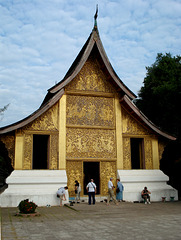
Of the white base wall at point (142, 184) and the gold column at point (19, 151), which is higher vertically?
the gold column at point (19, 151)

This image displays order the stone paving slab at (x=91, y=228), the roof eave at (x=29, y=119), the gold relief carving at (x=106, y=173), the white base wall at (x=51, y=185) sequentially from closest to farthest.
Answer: the stone paving slab at (x=91, y=228), the white base wall at (x=51, y=185), the roof eave at (x=29, y=119), the gold relief carving at (x=106, y=173)

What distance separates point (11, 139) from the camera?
504 inches

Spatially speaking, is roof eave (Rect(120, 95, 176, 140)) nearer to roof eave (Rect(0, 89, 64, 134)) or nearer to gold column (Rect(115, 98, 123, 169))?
gold column (Rect(115, 98, 123, 169))

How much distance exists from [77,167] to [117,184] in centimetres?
216

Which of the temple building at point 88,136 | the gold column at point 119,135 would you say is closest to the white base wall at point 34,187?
the temple building at point 88,136

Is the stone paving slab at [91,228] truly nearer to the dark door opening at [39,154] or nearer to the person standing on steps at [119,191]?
the person standing on steps at [119,191]

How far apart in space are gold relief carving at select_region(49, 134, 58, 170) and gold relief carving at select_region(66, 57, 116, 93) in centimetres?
275

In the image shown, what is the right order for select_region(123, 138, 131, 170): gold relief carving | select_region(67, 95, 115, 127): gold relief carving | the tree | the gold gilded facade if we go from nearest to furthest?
the gold gilded facade < select_region(67, 95, 115, 127): gold relief carving < select_region(123, 138, 131, 170): gold relief carving < the tree

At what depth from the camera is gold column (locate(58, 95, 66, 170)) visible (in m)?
13.3

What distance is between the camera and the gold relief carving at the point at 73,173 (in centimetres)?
1335

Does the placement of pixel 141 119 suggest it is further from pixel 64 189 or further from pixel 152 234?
pixel 152 234

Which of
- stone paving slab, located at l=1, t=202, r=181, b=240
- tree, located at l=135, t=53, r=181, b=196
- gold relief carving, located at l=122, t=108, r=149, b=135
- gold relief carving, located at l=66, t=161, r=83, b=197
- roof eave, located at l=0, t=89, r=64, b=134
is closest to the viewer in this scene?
stone paving slab, located at l=1, t=202, r=181, b=240

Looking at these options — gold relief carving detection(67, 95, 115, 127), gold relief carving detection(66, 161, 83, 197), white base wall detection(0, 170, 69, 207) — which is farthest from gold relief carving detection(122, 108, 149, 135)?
white base wall detection(0, 170, 69, 207)

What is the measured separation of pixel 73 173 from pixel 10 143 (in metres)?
3.41
